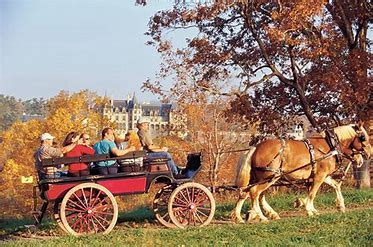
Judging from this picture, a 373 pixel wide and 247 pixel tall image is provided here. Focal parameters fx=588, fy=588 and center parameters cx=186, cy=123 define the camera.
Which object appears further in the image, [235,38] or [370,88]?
[235,38]


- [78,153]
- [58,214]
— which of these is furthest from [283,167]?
[58,214]

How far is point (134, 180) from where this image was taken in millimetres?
9703

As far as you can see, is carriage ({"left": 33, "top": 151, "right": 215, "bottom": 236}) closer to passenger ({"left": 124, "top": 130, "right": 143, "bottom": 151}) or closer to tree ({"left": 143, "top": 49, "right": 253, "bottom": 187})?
passenger ({"left": 124, "top": 130, "right": 143, "bottom": 151})

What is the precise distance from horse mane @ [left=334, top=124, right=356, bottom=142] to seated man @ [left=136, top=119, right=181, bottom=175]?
3.09 meters

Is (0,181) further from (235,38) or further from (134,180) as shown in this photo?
(134,180)

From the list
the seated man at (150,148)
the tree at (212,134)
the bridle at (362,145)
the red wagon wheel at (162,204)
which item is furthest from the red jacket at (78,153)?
the tree at (212,134)

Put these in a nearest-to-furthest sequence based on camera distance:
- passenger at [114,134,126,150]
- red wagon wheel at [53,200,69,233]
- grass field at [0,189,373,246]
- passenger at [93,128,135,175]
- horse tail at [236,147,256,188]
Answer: grass field at [0,189,373,246] < red wagon wheel at [53,200,69,233] < passenger at [93,128,135,175] < horse tail at [236,147,256,188] < passenger at [114,134,126,150]

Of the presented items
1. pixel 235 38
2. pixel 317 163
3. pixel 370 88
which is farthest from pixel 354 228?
pixel 235 38

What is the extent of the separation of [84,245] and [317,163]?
480cm

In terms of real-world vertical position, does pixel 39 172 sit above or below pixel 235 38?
below

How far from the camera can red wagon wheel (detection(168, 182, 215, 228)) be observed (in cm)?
976

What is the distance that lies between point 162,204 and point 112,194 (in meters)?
1.44

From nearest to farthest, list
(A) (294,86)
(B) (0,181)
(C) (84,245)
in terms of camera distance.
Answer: (C) (84,245) → (A) (294,86) → (B) (0,181)

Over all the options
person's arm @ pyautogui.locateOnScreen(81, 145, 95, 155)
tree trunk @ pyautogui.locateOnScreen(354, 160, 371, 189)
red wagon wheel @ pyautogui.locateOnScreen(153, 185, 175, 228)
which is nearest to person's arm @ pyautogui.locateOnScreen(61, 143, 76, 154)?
person's arm @ pyautogui.locateOnScreen(81, 145, 95, 155)
